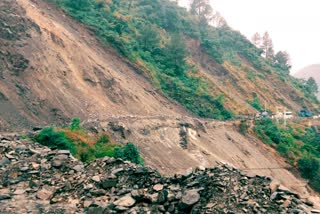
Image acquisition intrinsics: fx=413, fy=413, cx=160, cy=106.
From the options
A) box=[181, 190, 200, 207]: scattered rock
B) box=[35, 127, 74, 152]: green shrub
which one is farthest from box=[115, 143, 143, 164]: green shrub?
box=[181, 190, 200, 207]: scattered rock

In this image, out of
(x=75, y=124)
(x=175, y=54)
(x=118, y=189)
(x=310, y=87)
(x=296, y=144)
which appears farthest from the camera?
(x=310, y=87)

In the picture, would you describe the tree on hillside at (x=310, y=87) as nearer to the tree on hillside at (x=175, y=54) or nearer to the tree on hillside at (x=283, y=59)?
the tree on hillside at (x=283, y=59)

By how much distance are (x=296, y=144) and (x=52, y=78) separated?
28900 mm

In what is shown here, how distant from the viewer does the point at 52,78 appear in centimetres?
2891

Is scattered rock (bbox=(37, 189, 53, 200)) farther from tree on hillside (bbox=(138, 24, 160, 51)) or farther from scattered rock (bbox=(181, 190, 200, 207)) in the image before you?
tree on hillside (bbox=(138, 24, 160, 51))

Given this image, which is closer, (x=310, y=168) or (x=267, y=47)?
(x=310, y=168)

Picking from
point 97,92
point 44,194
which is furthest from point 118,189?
point 97,92

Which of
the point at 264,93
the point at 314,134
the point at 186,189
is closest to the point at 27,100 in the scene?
the point at 186,189

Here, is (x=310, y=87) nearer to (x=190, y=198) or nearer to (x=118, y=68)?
(x=118, y=68)

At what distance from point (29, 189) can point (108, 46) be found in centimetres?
3075

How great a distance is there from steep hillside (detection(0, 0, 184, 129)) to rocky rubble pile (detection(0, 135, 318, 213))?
10.5 m

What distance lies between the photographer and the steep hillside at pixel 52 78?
25859 millimetres

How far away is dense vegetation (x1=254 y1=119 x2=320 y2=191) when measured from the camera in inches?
1519

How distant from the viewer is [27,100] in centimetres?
2584
